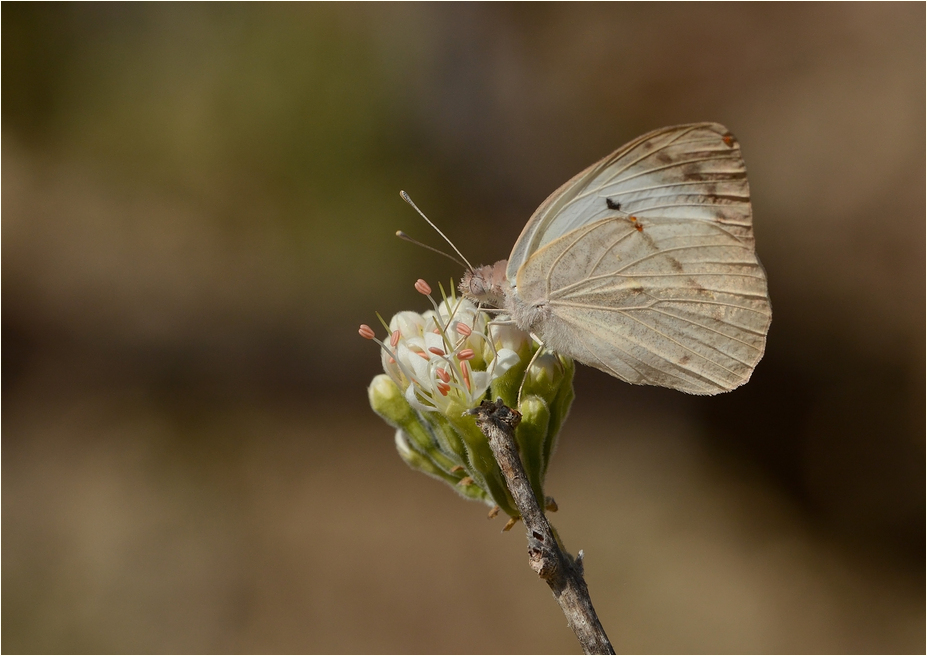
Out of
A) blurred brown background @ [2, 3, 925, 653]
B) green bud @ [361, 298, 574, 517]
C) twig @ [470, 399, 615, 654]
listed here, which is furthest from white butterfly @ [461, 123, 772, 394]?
blurred brown background @ [2, 3, 925, 653]

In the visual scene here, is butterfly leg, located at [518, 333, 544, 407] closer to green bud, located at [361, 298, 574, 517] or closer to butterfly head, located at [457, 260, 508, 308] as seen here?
green bud, located at [361, 298, 574, 517]

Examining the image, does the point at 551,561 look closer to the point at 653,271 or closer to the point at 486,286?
the point at 486,286

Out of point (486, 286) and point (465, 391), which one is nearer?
point (465, 391)

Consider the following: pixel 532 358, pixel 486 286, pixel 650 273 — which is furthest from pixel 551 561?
pixel 650 273

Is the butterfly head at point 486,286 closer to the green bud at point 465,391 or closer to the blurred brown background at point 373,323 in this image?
the green bud at point 465,391

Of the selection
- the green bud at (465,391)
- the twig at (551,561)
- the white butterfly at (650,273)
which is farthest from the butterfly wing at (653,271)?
the twig at (551,561)

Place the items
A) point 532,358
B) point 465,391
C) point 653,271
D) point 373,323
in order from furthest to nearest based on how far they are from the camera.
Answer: point 373,323
point 653,271
point 532,358
point 465,391
